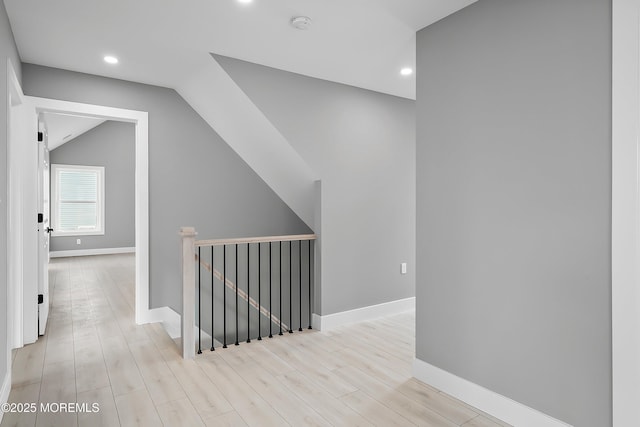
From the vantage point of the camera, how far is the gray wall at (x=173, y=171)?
11.6 ft

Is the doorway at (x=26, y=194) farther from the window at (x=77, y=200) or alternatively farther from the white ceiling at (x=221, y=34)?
the window at (x=77, y=200)

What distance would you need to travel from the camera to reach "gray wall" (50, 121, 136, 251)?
857cm

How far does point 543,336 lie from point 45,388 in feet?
9.99

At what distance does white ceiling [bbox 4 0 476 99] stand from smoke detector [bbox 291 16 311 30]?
5 centimetres

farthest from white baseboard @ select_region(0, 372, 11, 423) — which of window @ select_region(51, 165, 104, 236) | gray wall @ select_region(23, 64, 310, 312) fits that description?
window @ select_region(51, 165, 104, 236)

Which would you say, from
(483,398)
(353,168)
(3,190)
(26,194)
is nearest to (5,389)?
(3,190)

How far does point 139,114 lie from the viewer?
3.80 m

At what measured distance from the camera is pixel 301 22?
8.30ft

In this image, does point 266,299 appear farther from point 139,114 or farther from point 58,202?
point 58,202

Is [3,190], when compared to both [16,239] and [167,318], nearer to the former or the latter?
[16,239]

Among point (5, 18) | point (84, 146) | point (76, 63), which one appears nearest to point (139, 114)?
point (76, 63)

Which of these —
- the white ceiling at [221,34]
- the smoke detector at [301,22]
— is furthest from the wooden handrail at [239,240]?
the smoke detector at [301,22]

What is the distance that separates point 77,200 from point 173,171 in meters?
6.19
